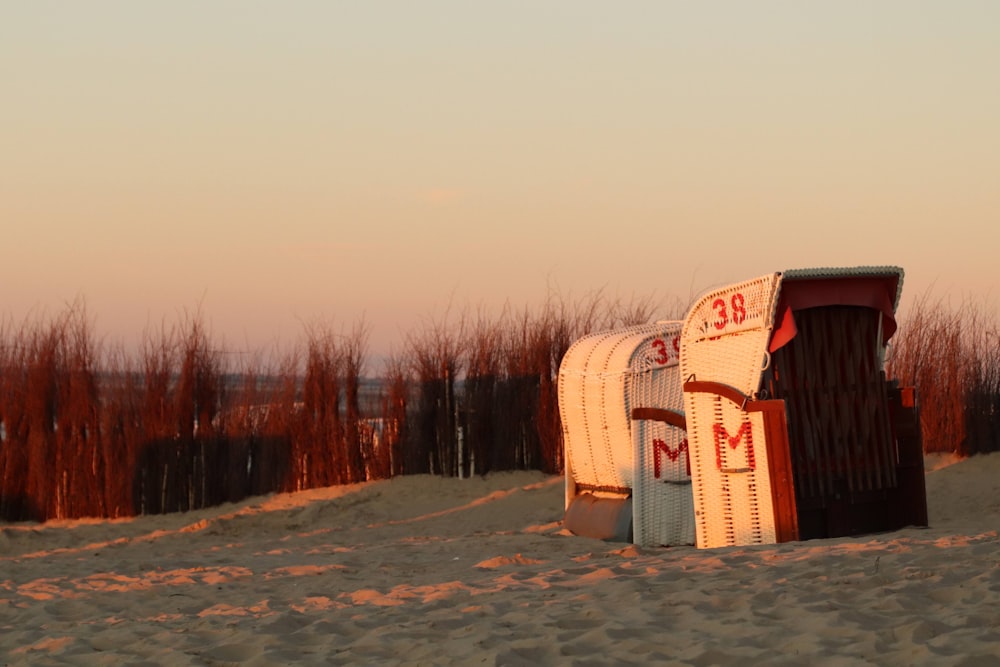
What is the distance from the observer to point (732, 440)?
7.98 metres

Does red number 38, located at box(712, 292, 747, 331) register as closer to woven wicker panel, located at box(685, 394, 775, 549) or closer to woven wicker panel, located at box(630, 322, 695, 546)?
woven wicker panel, located at box(685, 394, 775, 549)

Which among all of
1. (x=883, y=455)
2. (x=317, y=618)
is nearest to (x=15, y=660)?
(x=317, y=618)

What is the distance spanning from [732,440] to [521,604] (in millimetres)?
2767

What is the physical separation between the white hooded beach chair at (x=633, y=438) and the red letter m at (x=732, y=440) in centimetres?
117

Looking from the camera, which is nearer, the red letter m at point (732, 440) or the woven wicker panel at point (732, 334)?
the woven wicker panel at point (732, 334)

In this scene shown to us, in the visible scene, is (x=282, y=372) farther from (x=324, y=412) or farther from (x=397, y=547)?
(x=397, y=547)

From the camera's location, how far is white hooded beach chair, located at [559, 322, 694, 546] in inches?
368

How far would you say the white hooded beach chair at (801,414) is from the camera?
7.63 meters

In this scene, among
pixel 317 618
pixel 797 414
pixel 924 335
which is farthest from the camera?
pixel 924 335

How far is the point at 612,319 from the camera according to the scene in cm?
1420

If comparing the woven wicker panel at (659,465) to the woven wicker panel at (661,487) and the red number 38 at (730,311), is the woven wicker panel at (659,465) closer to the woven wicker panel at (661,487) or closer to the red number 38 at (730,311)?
the woven wicker panel at (661,487)

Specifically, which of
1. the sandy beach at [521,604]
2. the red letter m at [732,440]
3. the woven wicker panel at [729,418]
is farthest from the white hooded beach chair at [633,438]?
the red letter m at [732,440]

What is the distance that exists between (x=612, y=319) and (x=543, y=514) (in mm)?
3091

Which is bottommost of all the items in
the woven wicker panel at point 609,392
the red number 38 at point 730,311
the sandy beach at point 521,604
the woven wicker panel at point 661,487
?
the sandy beach at point 521,604
